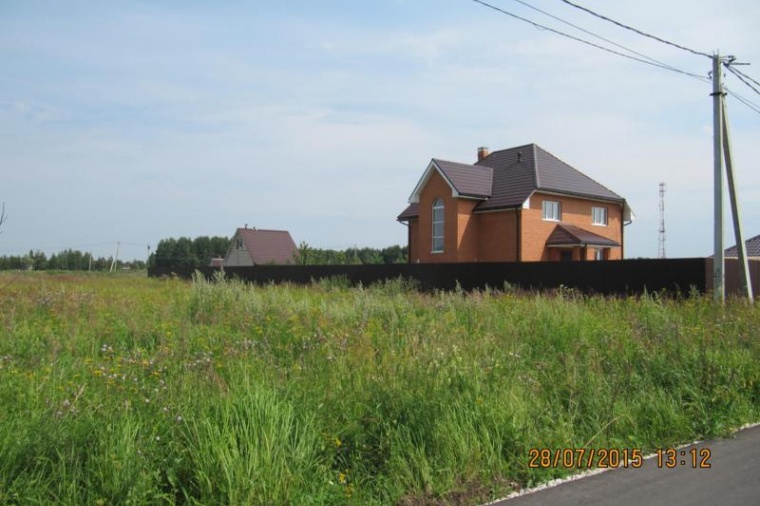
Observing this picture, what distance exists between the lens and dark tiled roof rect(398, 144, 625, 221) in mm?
26812

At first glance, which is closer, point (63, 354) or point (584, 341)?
point (63, 354)

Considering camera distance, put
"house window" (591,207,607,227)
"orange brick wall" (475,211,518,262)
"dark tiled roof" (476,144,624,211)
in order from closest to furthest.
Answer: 1. "orange brick wall" (475,211,518,262)
2. "dark tiled roof" (476,144,624,211)
3. "house window" (591,207,607,227)

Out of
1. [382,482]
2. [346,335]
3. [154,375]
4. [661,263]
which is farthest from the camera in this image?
[661,263]

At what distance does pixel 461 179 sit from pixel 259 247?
36.3 m

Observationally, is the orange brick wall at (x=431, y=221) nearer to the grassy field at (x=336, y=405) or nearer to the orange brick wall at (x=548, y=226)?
the orange brick wall at (x=548, y=226)

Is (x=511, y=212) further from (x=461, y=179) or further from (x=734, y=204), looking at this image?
(x=734, y=204)

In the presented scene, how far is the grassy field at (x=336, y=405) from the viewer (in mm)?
3686

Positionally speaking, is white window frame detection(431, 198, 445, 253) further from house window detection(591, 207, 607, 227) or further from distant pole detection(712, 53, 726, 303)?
distant pole detection(712, 53, 726, 303)

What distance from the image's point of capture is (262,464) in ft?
12.4

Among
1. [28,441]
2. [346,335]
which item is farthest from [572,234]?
[28,441]

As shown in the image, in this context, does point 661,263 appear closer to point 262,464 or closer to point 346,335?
point 346,335

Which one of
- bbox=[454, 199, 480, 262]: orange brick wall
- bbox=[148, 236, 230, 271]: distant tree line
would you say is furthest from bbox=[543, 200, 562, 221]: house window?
bbox=[148, 236, 230, 271]: distant tree line

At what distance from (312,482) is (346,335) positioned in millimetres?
3398

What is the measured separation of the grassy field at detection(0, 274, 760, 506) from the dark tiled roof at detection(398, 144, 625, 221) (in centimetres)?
1817
